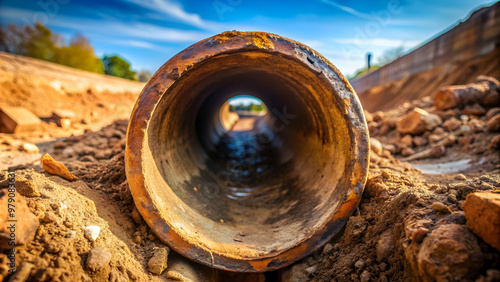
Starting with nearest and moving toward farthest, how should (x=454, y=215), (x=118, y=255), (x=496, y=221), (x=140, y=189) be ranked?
(x=496, y=221), (x=454, y=215), (x=118, y=255), (x=140, y=189)

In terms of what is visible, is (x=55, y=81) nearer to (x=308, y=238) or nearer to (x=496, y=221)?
(x=308, y=238)

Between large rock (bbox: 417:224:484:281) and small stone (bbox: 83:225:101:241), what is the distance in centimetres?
199

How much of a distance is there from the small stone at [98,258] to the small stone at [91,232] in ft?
0.30

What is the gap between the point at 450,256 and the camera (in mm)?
1523

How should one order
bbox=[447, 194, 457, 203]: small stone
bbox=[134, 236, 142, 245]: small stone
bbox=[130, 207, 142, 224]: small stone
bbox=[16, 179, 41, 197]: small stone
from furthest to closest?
bbox=[130, 207, 142, 224]: small stone, bbox=[134, 236, 142, 245]: small stone, bbox=[447, 194, 457, 203]: small stone, bbox=[16, 179, 41, 197]: small stone

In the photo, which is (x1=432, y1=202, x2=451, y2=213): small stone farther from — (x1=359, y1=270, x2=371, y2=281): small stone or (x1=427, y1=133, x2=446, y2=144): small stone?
(x1=427, y1=133, x2=446, y2=144): small stone

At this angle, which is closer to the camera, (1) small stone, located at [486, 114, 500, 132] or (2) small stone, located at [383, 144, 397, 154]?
(1) small stone, located at [486, 114, 500, 132]

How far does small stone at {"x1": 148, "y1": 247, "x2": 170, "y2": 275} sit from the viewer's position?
2029 millimetres

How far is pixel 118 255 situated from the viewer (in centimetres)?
192

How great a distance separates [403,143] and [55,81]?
305 inches

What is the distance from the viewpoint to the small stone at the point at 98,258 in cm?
171

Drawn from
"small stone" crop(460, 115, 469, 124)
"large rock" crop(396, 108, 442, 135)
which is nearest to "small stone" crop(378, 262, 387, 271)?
"large rock" crop(396, 108, 442, 135)

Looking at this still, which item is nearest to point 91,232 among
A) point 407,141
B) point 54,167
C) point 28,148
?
point 54,167

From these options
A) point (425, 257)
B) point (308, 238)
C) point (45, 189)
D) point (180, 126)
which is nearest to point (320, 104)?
point (308, 238)
